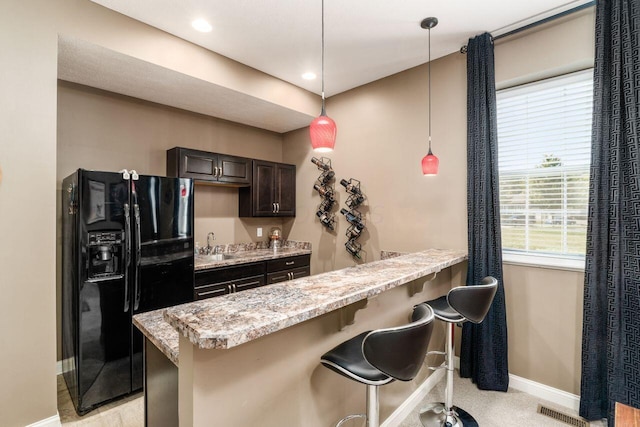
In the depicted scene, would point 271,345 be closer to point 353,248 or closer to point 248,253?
point 353,248

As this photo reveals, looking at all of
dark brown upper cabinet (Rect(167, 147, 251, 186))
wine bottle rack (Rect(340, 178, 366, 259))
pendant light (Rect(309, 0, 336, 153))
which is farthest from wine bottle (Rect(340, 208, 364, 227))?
pendant light (Rect(309, 0, 336, 153))

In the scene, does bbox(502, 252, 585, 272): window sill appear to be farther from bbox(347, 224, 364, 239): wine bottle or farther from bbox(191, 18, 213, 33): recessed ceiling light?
bbox(191, 18, 213, 33): recessed ceiling light

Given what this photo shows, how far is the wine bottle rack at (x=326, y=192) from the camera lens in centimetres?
401

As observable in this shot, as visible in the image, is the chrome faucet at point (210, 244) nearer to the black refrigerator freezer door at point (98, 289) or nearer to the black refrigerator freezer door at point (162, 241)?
the black refrigerator freezer door at point (162, 241)

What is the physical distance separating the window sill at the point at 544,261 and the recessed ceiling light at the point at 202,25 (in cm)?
330

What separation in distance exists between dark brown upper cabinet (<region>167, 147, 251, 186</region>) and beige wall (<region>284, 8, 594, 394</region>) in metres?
0.97

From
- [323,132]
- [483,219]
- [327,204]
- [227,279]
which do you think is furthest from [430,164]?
[227,279]

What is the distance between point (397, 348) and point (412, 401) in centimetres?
147

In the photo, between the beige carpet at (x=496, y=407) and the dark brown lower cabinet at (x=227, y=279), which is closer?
the beige carpet at (x=496, y=407)

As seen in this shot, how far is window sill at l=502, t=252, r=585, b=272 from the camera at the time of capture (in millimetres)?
2344

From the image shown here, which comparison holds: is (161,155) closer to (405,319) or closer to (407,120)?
(407,120)

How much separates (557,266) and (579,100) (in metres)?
1.34

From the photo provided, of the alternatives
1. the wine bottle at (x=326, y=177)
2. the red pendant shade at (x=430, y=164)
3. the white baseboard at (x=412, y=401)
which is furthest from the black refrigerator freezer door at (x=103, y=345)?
the red pendant shade at (x=430, y=164)

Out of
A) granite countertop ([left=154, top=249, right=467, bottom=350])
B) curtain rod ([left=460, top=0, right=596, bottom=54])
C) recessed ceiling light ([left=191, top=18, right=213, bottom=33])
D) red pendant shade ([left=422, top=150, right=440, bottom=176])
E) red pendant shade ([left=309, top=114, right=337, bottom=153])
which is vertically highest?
recessed ceiling light ([left=191, top=18, right=213, bottom=33])
